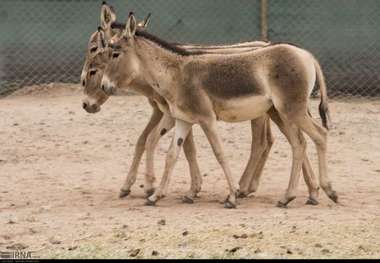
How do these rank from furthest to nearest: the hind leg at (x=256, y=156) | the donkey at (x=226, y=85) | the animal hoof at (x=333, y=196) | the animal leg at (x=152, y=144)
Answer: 1. the hind leg at (x=256, y=156)
2. the animal leg at (x=152, y=144)
3. the animal hoof at (x=333, y=196)
4. the donkey at (x=226, y=85)

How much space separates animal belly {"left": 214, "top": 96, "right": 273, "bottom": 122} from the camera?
9.52 metres

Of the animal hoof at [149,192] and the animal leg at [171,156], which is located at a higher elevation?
the animal leg at [171,156]

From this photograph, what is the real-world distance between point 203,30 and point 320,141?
22.8 feet

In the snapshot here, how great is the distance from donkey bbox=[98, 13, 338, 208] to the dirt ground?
0.61 meters

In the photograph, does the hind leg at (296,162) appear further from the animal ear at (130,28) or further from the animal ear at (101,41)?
the animal ear at (101,41)

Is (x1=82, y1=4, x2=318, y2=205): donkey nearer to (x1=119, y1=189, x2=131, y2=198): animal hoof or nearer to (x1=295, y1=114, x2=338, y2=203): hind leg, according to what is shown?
(x1=119, y1=189, x2=131, y2=198): animal hoof

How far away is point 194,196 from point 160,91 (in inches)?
44.3

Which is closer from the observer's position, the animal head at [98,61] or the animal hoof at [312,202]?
the animal hoof at [312,202]

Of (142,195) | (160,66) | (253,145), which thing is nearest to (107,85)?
(160,66)

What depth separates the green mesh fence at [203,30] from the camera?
16.1 meters

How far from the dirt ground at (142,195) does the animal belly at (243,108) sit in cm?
87

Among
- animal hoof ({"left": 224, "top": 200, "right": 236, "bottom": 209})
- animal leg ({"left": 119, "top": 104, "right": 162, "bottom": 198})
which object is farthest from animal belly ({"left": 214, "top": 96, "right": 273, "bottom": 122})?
animal leg ({"left": 119, "top": 104, "right": 162, "bottom": 198})

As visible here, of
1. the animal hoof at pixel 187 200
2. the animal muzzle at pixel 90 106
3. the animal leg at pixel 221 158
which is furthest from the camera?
the animal muzzle at pixel 90 106

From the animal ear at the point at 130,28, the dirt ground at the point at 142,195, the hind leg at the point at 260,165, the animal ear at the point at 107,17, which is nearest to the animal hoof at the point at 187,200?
the dirt ground at the point at 142,195
